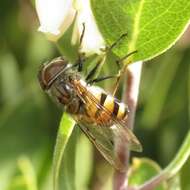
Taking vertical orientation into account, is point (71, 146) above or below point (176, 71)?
above

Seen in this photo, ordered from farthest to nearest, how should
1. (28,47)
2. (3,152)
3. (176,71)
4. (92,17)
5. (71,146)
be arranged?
(28,47) < (176,71) < (3,152) < (71,146) < (92,17)

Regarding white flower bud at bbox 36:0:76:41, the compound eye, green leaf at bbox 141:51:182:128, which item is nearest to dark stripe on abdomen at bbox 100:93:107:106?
the compound eye

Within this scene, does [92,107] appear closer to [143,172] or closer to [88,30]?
[88,30]

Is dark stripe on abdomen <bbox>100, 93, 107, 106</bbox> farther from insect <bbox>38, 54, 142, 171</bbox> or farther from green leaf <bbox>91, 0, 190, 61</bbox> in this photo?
green leaf <bbox>91, 0, 190, 61</bbox>

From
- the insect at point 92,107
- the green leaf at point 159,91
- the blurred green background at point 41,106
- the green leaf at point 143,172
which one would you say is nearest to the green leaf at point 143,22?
the insect at point 92,107

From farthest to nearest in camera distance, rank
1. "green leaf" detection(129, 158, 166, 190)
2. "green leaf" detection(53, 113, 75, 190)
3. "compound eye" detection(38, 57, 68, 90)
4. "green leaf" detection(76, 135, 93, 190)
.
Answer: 1. "green leaf" detection(76, 135, 93, 190)
2. "green leaf" detection(129, 158, 166, 190)
3. "compound eye" detection(38, 57, 68, 90)
4. "green leaf" detection(53, 113, 75, 190)

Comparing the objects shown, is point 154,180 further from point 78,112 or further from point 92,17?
point 92,17

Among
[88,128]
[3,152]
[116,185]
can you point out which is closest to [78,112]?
[88,128]

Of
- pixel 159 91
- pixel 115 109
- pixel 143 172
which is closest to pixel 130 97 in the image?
pixel 115 109
